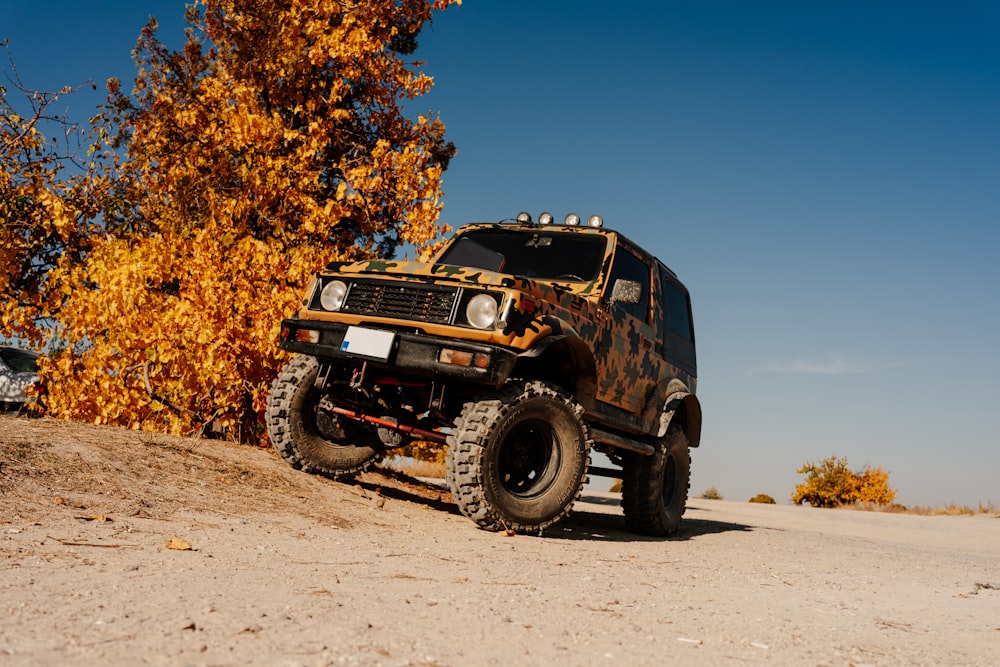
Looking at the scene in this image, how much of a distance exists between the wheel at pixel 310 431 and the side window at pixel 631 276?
247cm

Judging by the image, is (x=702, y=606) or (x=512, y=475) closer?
(x=702, y=606)

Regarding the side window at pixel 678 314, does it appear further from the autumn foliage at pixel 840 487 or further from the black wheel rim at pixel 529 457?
the autumn foliage at pixel 840 487

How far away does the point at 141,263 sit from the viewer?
842 cm

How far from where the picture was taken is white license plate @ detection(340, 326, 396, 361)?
18.6 feet

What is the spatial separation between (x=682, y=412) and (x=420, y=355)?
13.0 ft

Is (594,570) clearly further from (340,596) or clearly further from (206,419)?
(206,419)

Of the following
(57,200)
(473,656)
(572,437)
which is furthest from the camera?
(57,200)

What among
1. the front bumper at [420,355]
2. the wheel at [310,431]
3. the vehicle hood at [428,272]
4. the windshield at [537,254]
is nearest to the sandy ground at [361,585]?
the wheel at [310,431]

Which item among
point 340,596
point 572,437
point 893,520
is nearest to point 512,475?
point 572,437

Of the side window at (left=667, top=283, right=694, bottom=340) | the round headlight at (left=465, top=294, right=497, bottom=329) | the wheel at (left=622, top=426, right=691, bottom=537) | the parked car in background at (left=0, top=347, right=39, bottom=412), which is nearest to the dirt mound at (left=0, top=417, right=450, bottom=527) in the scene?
the round headlight at (left=465, top=294, right=497, bottom=329)

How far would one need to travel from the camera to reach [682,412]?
8641mm

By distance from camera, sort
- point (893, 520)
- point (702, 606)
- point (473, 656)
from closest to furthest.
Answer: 1. point (473, 656)
2. point (702, 606)
3. point (893, 520)

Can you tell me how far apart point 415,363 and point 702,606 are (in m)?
2.56

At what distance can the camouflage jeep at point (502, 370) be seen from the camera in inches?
220
